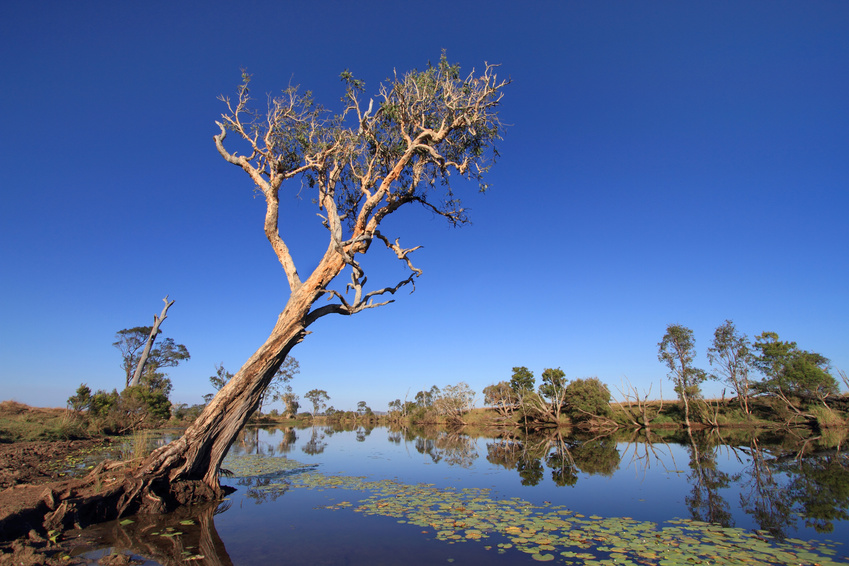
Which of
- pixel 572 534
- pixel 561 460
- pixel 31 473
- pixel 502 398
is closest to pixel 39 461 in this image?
pixel 31 473

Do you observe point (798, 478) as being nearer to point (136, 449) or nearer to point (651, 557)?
point (651, 557)

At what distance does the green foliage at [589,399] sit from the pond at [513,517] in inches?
652

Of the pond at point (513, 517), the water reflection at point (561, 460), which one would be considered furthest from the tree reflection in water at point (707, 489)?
the water reflection at point (561, 460)

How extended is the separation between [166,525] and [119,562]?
1.90 meters

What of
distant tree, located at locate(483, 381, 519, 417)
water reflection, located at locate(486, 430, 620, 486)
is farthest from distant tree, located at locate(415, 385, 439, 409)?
water reflection, located at locate(486, 430, 620, 486)

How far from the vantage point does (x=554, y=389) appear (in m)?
32.3

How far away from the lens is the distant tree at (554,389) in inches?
1200

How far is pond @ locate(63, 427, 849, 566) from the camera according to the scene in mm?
5004

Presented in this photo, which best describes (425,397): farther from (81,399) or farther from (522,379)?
(81,399)

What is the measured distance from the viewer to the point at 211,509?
7.33 m

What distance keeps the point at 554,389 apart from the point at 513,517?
90.6 feet

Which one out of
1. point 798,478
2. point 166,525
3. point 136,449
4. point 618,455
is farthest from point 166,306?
point 798,478

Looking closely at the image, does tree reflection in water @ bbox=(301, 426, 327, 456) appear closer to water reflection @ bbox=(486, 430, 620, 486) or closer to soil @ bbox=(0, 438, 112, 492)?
soil @ bbox=(0, 438, 112, 492)

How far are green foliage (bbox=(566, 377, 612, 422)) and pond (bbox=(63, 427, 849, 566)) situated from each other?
54.3 feet
